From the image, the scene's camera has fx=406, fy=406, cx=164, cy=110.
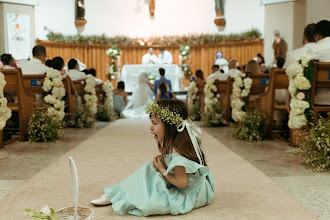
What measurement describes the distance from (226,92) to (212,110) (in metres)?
0.50

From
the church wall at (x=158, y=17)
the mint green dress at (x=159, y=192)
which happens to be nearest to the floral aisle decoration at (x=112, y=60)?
the church wall at (x=158, y=17)

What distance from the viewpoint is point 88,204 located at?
2934 millimetres

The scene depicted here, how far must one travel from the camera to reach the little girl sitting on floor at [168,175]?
262cm

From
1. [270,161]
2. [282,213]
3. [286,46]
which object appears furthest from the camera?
[286,46]

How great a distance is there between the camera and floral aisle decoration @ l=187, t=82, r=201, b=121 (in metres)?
10.0

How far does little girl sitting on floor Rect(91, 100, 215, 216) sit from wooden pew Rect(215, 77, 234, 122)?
5533 millimetres

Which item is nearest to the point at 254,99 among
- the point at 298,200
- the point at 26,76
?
the point at 26,76

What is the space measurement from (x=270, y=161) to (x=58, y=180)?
2326 mm

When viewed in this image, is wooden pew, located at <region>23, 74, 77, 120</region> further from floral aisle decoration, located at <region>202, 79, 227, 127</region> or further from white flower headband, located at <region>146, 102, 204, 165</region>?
white flower headband, located at <region>146, 102, 204, 165</region>

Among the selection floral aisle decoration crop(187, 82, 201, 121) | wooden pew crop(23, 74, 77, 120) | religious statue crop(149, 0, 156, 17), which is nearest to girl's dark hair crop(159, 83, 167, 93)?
floral aisle decoration crop(187, 82, 201, 121)

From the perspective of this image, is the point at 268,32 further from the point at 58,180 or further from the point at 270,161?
the point at 58,180

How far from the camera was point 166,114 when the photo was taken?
2.63 metres

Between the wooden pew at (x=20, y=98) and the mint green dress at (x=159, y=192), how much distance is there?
363cm

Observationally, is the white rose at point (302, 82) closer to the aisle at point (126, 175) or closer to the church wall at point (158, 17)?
the aisle at point (126, 175)
